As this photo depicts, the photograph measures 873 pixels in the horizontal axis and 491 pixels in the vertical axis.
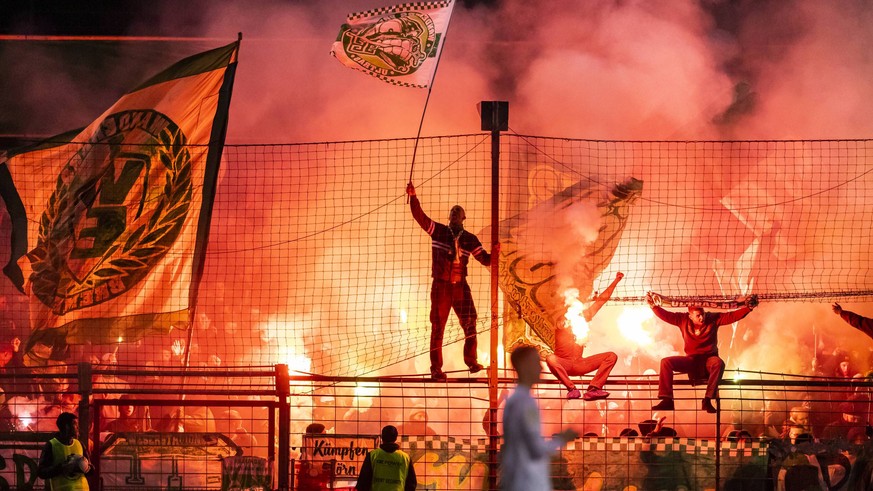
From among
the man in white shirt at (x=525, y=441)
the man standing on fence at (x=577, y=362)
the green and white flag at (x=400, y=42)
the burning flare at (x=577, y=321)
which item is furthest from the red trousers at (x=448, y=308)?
the man in white shirt at (x=525, y=441)

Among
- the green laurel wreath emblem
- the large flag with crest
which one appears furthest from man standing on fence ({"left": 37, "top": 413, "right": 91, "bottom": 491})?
the green laurel wreath emblem

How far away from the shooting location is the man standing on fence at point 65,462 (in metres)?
7.44

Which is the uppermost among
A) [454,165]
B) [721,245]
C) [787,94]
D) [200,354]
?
[787,94]

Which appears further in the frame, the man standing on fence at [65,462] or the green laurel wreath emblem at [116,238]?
the green laurel wreath emblem at [116,238]

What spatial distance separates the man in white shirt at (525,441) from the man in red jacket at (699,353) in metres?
4.30

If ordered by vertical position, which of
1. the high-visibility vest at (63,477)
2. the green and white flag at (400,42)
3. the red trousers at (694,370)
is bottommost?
the high-visibility vest at (63,477)

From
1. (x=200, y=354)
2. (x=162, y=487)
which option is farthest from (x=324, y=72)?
(x=162, y=487)

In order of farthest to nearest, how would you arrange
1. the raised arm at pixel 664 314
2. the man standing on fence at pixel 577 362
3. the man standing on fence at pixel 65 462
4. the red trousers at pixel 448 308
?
the raised arm at pixel 664 314 → the red trousers at pixel 448 308 → the man standing on fence at pixel 577 362 → the man standing on fence at pixel 65 462

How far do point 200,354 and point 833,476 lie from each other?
33.8 ft

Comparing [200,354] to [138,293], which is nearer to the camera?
[138,293]

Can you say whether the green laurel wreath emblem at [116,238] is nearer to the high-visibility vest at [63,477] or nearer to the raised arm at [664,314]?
the high-visibility vest at [63,477]

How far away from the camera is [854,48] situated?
17312mm

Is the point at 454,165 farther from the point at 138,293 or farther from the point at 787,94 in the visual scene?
the point at 138,293

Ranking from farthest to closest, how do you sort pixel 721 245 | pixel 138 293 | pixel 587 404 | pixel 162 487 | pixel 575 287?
pixel 721 245 → pixel 587 404 → pixel 575 287 → pixel 138 293 → pixel 162 487
